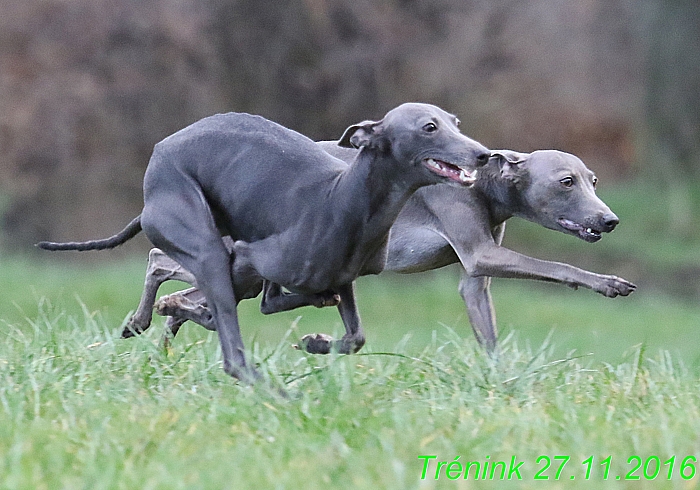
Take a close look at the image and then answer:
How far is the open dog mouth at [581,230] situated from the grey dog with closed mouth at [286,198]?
1311 mm

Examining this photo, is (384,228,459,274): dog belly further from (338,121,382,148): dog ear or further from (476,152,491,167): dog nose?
(476,152,491,167): dog nose

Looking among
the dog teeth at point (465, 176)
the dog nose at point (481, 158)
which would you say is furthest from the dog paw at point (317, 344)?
the dog nose at point (481, 158)

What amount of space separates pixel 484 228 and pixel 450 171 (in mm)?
1491

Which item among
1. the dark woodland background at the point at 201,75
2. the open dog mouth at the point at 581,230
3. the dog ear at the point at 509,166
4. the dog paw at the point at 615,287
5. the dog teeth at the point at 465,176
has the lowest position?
the dark woodland background at the point at 201,75

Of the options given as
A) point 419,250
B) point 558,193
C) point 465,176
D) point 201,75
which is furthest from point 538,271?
point 201,75

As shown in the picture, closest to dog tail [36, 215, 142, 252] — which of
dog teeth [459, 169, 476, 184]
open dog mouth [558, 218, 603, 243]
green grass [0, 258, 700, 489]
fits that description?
green grass [0, 258, 700, 489]

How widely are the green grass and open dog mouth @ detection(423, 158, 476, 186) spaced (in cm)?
95

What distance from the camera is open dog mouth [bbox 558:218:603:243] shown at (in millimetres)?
6090

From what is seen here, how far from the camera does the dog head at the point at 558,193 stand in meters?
6.10

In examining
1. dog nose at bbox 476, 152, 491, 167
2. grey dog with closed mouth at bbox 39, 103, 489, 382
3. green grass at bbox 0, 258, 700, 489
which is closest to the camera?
green grass at bbox 0, 258, 700, 489

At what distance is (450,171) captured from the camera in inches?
197

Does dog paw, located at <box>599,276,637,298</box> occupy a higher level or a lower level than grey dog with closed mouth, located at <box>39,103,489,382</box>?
lower

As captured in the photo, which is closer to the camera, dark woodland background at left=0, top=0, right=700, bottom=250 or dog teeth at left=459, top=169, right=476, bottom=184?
dog teeth at left=459, top=169, right=476, bottom=184

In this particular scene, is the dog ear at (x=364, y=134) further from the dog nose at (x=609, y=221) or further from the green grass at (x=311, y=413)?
the dog nose at (x=609, y=221)
